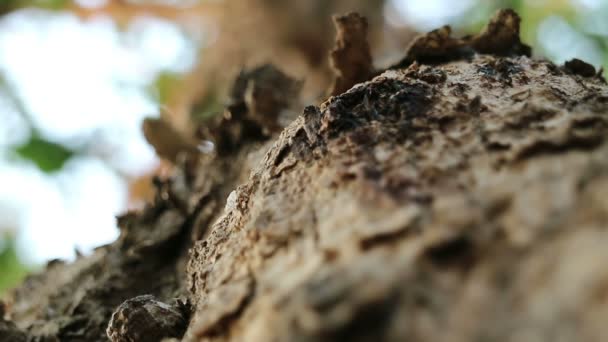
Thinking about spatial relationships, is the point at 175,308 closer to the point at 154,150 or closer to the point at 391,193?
the point at 391,193

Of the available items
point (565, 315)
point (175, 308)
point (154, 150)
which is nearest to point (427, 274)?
point (565, 315)

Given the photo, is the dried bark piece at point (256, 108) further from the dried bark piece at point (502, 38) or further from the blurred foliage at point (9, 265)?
the blurred foliage at point (9, 265)

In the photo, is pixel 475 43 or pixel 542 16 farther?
pixel 542 16

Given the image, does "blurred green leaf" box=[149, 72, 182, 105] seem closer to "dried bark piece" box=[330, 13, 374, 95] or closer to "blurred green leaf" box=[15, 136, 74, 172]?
"blurred green leaf" box=[15, 136, 74, 172]

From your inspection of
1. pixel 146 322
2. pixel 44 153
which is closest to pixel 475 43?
pixel 146 322

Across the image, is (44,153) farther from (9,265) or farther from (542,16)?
(542,16)

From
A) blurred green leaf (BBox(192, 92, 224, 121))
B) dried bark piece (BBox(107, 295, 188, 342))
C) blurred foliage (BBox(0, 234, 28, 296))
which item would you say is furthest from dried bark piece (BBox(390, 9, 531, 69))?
blurred foliage (BBox(0, 234, 28, 296))
